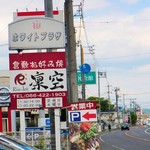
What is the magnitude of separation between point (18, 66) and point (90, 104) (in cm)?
254

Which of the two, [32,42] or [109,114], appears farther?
[109,114]

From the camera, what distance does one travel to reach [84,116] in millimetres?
15250

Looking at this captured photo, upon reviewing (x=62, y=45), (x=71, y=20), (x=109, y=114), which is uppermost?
(x=71, y=20)

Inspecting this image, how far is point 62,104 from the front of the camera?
604 inches

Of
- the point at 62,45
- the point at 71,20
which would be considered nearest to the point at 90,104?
the point at 62,45

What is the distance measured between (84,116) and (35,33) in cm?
300

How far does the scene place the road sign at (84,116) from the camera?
49.9ft

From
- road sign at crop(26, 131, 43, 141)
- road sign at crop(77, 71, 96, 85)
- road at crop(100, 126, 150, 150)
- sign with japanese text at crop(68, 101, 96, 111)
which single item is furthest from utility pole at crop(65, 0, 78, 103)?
road sign at crop(77, 71, 96, 85)

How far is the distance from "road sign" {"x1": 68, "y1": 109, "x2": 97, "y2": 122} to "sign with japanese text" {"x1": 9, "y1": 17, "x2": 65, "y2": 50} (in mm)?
2169

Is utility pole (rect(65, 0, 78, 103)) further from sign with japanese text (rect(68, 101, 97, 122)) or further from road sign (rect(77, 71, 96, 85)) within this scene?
road sign (rect(77, 71, 96, 85))

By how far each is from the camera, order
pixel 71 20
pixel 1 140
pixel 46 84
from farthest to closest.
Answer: pixel 71 20 → pixel 46 84 → pixel 1 140

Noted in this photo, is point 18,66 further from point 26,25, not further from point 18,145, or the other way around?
point 18,145

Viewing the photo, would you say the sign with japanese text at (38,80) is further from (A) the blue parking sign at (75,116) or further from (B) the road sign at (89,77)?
(B) the road sign at (89,77)

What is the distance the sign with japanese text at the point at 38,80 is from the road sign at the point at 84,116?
1.53 feet
